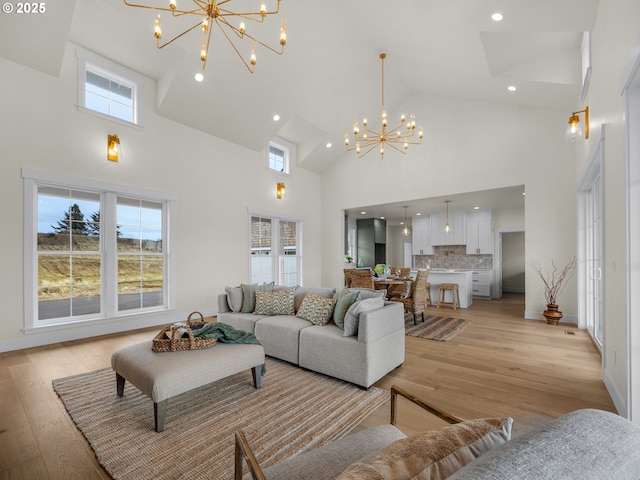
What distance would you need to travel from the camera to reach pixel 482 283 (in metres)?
8.41

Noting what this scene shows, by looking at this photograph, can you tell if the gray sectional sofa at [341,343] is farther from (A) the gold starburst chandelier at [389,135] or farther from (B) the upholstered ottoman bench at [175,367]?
(A) the gold starburst chandelier at [389,135]

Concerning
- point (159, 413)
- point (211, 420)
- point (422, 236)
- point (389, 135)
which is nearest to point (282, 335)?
point (211, 420)

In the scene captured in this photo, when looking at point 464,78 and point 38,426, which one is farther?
point 464,78

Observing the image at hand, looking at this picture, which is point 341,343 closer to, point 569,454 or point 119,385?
point 119,385

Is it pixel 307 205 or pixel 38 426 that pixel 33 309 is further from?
pixel 307 205

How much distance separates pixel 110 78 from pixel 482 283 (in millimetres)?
9400

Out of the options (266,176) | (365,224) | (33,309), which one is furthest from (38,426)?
(365,224)

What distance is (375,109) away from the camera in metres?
7.48

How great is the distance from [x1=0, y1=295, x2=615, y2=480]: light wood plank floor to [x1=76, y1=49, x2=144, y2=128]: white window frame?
3366mm

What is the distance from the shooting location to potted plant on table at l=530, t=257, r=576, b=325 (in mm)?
5184

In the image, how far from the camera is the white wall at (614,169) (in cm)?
210

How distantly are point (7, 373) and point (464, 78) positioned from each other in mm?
7590

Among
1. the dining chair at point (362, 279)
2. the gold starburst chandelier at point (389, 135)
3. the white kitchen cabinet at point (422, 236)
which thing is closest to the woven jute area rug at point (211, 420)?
the dining chair at point (362, 279)

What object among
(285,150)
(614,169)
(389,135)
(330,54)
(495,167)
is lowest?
(614,169)
